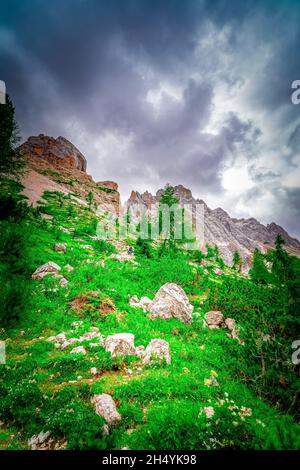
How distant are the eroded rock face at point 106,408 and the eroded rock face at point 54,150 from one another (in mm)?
164275

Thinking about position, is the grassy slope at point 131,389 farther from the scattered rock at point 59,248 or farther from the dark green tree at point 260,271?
the scattered rock at point 59,248

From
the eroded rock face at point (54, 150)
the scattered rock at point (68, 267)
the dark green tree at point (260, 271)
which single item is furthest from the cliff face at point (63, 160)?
the scattered rock at point (68, 267)

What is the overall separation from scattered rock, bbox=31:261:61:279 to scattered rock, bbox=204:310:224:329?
13.3 meters

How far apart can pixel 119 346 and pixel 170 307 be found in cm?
580

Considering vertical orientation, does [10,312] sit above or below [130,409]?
above

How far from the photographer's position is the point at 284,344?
7.29 m

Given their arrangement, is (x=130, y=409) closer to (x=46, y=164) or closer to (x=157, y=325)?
(x=157, y=325)

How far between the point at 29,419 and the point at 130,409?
3.06m

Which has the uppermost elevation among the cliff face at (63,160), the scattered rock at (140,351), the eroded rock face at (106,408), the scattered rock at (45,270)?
the cliff face at (63,160)

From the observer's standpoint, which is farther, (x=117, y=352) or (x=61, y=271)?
(x=61, y=271)

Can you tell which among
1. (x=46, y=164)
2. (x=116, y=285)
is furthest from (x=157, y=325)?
(x=46, y=164)

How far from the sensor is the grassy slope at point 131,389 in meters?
5.33

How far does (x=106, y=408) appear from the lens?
6430 millimetres

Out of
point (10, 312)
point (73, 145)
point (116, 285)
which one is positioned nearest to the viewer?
point (10, 312)
